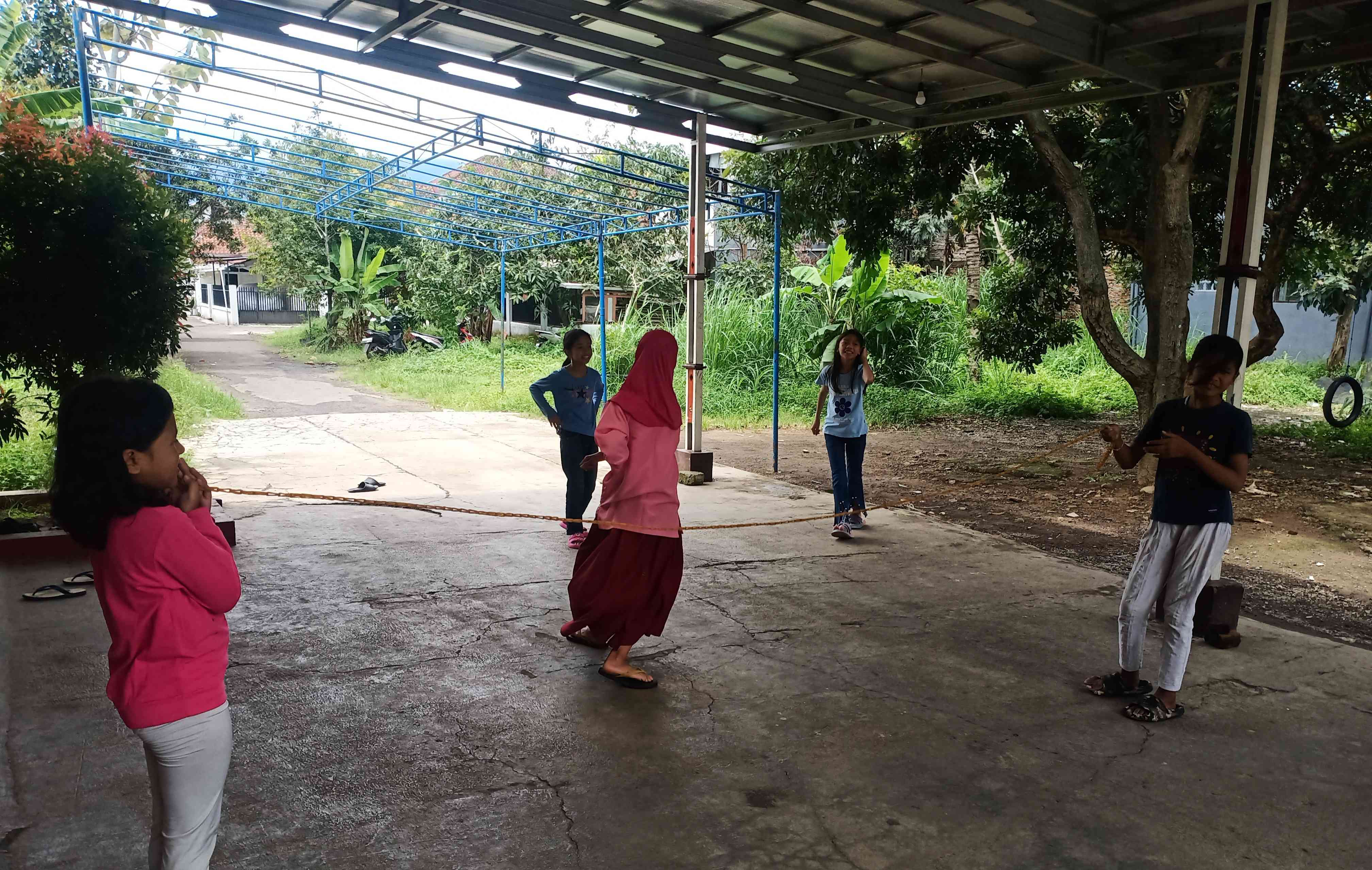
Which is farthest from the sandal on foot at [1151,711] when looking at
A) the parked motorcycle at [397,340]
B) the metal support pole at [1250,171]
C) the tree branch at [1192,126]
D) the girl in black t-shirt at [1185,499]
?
the parked motorcycle at [397,340]

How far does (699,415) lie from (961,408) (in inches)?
306

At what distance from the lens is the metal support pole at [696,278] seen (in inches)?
336

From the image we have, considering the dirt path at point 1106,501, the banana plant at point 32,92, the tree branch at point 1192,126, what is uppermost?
the banana plant at point 32,92

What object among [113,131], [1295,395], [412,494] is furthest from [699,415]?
[1295,395]

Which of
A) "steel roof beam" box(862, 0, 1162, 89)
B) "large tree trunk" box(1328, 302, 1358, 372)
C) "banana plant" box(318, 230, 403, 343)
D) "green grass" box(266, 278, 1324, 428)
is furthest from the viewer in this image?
"banana plant" box(318, 230, 403, 343)

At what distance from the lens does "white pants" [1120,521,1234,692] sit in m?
3.65

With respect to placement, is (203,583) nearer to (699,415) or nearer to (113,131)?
(699,415)

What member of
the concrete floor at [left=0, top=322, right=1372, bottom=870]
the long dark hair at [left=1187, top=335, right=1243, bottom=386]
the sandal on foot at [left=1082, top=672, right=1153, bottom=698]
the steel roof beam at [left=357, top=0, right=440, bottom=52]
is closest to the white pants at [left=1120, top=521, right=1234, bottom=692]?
the sandal on foot at [left=1082, top=672, right=1153, bottom=698]

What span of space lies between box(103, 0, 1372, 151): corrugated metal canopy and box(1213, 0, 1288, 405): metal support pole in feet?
2.04

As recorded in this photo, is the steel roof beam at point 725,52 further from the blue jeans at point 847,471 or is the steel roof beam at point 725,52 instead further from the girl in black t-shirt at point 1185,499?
the girl in black t-shirt at point 1185,499

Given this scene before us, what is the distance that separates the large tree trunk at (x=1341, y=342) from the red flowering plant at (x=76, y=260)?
1937 centimetres

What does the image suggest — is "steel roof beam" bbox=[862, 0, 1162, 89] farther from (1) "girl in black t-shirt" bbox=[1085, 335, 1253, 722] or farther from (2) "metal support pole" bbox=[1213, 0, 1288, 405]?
(1) "girl in black t-shirt" bbox=[1085, 335, 1253, 722]

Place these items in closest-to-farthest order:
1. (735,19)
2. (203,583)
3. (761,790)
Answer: (203,583), (761,790), (735,19)

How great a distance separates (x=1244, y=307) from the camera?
15.7 ft
